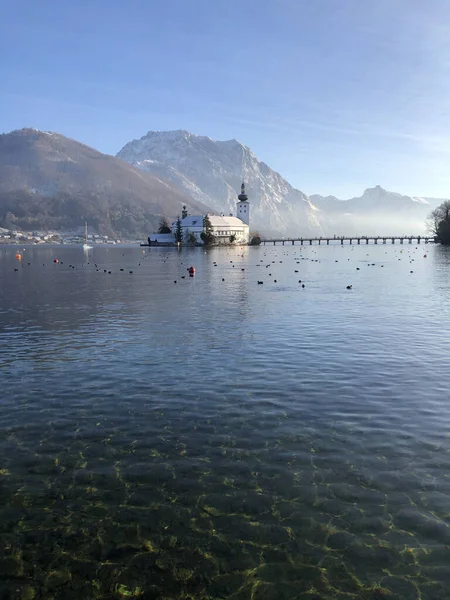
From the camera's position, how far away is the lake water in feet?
37.6

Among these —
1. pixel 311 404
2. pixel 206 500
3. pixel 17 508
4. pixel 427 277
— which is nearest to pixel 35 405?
pixel 17 508

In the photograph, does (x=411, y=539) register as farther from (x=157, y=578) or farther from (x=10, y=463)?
(x=10, y=463)

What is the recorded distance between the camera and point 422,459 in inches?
657

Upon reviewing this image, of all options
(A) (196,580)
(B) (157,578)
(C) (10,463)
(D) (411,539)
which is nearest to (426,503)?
(D) (411,539)

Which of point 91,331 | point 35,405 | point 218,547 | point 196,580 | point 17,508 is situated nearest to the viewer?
point 196,580

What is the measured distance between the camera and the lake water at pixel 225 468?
11461 mm

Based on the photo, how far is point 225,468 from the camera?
16172 mm

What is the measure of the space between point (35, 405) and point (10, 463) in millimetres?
5753

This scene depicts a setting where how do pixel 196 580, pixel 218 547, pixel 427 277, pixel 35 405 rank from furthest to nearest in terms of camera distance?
pixel 427 277 < pixel 35 405 < pixel 218 547 < pixel 196 580

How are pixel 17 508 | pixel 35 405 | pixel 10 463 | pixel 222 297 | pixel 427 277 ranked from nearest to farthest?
pixel 17 508, pixel 10 463, pixel 35 405, pixel 222 297, pixel 427 277

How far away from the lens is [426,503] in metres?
14.1

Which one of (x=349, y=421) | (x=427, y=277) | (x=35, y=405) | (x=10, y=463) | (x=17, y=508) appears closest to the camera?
(x=17, y=508)

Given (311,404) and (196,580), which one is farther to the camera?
(311,404)

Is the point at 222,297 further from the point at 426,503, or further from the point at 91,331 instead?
the point at 426,503
